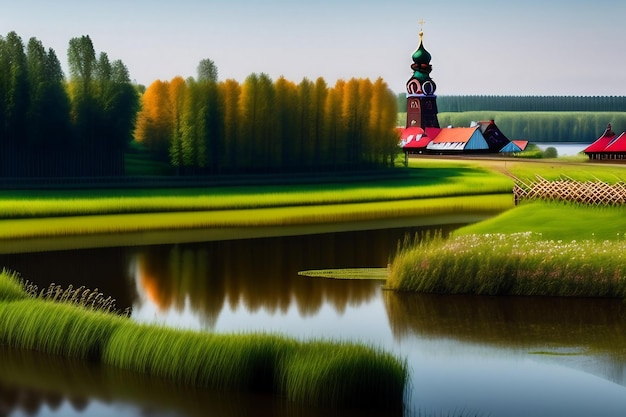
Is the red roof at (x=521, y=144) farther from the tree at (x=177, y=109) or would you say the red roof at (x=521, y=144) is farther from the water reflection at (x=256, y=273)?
the water reflection at (x=256, y=273)

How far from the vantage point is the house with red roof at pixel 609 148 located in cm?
6575

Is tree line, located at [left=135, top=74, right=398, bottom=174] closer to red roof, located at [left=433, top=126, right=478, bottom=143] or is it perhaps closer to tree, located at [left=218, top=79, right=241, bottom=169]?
tree, located at [left=218, top=79, right=241, bottom=169]

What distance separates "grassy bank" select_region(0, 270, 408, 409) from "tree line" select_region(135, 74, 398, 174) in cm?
3545

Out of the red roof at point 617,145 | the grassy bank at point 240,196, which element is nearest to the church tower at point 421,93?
the red roof at point 617,145

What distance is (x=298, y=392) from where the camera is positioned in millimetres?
13602

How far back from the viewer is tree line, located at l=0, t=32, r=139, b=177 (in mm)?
47750

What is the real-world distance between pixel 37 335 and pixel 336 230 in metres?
19.7

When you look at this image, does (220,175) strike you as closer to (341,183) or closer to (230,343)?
(341,183)

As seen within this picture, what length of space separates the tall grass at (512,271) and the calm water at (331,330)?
1.79 ft

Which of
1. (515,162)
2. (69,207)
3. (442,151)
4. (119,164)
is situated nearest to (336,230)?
(69,207)

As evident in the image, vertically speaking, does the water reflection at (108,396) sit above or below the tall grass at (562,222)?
below

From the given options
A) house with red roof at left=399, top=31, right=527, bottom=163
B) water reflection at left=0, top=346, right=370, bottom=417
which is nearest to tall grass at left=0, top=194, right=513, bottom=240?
water reflection at left=0, top=346, right=370, bottom=417

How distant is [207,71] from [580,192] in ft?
81.4

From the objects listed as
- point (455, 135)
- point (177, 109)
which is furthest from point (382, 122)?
point (455, 135)
